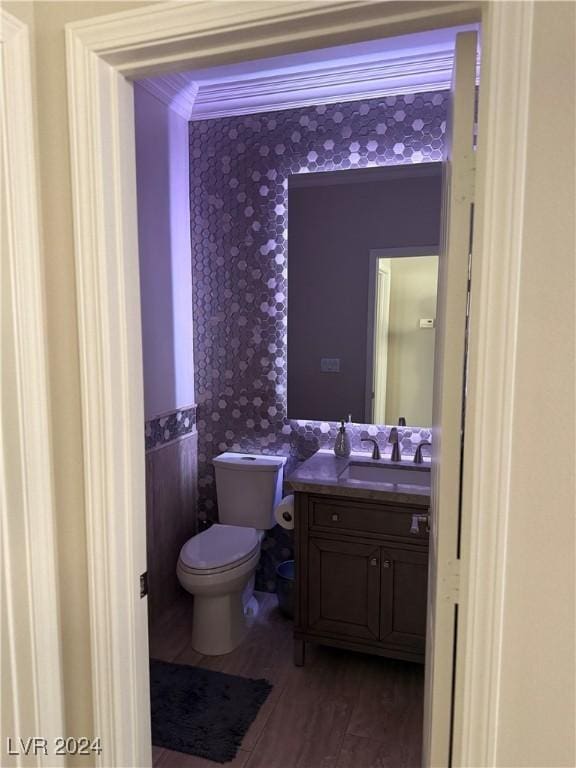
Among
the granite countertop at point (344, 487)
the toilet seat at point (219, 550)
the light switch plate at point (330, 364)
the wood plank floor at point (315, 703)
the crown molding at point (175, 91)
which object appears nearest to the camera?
the wood plank floor at point (315, 703)

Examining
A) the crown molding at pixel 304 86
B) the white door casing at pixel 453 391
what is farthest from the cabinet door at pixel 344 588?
the crown molding at pixel 304 86

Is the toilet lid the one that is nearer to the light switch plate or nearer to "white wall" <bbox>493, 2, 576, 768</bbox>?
the light switch plate

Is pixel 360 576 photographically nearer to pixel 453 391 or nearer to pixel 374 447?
pixel 374 447

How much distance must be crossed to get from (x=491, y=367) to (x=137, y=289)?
2.78 ft

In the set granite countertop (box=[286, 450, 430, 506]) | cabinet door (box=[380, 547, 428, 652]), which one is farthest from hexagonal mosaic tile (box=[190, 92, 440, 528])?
cabinet door (box=[380, 547, 428, 652])

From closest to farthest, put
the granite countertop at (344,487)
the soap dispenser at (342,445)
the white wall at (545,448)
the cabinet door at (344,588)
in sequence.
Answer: the white wall at (545,448) → the granite countertop at (344,487) → the cabinet door at (344,588) → the soap dispenser at (342,445)

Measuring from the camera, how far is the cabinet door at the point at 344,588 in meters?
2.45

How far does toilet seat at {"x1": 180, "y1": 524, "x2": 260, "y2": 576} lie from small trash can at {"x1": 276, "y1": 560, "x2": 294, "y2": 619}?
32 cm

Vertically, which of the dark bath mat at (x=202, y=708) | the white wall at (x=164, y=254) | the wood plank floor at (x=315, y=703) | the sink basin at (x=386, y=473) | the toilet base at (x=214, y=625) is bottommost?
the wood plank floor at (x=315, y=703)

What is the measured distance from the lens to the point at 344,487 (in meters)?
2.40

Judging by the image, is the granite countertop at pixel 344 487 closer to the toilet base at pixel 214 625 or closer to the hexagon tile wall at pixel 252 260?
the hexagon tile wall at pixel 252 260

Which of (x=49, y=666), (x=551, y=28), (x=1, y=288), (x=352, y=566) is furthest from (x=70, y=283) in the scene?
(x=352, y=566)

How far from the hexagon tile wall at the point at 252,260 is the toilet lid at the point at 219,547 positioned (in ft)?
1.29

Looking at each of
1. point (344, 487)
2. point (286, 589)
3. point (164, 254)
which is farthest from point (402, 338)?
point (286, 589)
